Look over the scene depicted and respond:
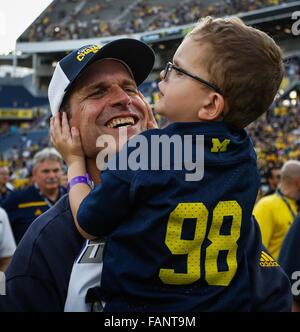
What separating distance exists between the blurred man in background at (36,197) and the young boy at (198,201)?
3582 millimetres

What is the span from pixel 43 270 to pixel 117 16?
37.2 meters

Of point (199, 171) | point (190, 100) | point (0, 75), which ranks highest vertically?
point (0, 75)

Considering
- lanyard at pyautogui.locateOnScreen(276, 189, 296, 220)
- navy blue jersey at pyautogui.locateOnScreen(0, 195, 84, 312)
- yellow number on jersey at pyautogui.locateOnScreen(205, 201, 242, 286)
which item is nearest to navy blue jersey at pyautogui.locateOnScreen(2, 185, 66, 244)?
lanyard at pyautogui.locateOnScreen(276, 189, 296, 220)

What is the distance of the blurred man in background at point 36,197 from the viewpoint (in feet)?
16.1

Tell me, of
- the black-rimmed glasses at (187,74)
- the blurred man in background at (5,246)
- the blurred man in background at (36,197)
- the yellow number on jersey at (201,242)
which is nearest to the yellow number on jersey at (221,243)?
the yellow number on jersey at (201,242)

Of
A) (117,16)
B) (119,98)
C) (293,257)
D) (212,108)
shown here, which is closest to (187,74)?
(212,108)

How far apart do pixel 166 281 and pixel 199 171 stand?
29 cm

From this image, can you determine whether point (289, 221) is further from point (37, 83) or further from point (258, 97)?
point (37, 83)

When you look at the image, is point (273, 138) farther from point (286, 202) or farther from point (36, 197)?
point (36, 197)

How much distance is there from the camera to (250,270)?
1.49 metres

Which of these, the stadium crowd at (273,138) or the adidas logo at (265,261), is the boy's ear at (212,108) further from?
the stadium crowd at (273,138)

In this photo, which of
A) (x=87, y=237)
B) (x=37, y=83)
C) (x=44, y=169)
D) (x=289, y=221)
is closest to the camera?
(x=87, y=237)

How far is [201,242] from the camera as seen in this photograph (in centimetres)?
135
